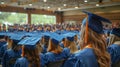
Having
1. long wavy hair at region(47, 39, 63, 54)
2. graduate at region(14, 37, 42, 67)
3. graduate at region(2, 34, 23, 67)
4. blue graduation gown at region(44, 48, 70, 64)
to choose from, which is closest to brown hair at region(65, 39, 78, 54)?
long wavy hair at region(47, 39, 63, 54)

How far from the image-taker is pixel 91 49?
2.20m

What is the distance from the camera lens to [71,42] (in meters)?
6.29

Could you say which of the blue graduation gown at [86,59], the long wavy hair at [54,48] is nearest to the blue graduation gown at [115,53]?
the long wavy hair at [54,48]

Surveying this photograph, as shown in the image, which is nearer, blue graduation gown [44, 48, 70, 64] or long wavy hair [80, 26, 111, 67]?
long wavy hair [80, 26, 111, 67]

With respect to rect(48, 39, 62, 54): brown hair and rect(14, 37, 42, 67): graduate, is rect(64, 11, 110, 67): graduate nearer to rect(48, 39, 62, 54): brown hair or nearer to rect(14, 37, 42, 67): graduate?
rect(14, 37, 42, 67): graduate

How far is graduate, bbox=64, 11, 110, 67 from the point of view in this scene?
2107mm

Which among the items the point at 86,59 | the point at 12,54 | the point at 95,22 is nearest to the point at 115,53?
the point at 95,22

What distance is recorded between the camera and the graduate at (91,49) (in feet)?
6.91

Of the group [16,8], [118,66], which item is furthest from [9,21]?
[118,66]

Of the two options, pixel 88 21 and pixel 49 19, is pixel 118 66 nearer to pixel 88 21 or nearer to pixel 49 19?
pixel 88 21

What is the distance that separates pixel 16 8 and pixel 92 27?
28.7m

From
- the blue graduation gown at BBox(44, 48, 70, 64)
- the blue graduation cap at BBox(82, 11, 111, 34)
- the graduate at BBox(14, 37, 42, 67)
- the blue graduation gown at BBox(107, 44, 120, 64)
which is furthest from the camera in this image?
the blue graduation gown at BBox(44, 48, 70, 64)

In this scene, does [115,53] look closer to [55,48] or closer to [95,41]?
[55,48]

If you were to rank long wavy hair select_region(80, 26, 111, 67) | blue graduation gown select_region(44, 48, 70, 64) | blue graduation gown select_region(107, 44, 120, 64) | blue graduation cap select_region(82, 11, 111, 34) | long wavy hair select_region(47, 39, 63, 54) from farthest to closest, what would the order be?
long wavy hair select_region(47, 39, 63, 54) < blue graduation gown select_region(44, 48, 70, 64) < blue graduation gown select_region(107, 44, 120, 64) < blue graduation cap select_region(82, 11, 111, 34) < long wavy hair select_region(80, 26, 111, 67)
